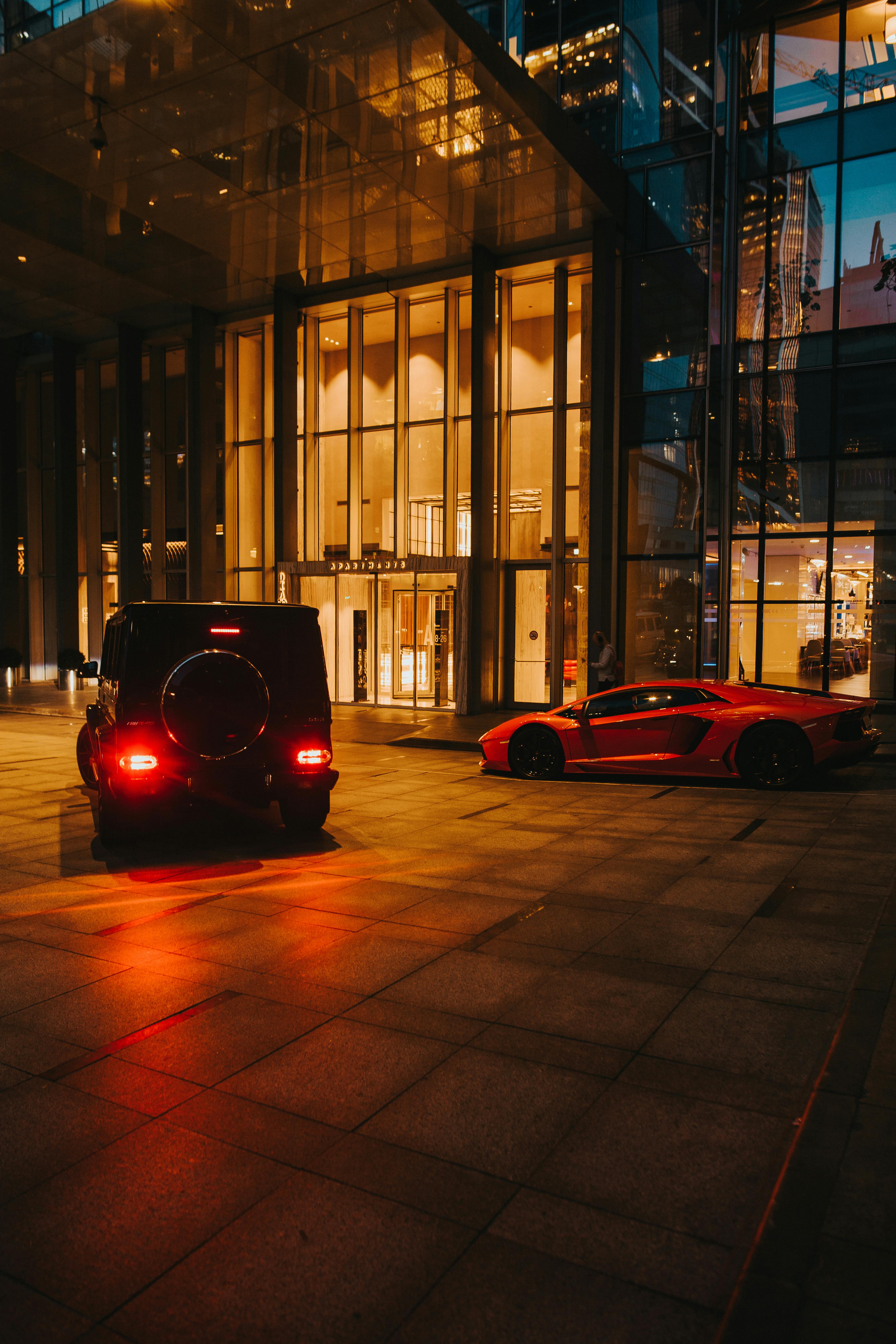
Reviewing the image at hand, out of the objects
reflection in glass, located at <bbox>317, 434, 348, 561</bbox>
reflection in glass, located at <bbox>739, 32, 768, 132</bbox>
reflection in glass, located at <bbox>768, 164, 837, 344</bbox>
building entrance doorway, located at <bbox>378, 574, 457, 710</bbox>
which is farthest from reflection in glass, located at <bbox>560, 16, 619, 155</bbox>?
building entrance doorway, located at <bbox>378, 574, 457, 710</bbox>

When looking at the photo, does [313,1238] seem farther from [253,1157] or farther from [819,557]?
[819,557]

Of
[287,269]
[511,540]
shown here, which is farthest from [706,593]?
[287,269]

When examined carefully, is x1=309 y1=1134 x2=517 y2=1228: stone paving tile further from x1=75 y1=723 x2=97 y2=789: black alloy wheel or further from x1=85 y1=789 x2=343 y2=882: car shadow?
x1=75 y1=723 x2=97 y2=789: black alloy wheel

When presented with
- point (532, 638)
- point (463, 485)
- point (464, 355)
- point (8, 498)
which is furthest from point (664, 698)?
point (8, 498)

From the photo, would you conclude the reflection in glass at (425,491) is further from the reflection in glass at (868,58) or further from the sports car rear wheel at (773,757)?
the sports car rear wheel at (773,757)

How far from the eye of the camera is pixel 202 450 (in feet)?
84.2

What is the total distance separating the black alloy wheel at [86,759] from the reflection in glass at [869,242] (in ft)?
55.9

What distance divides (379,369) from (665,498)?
8572mm

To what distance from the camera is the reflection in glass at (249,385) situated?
84.4 feet

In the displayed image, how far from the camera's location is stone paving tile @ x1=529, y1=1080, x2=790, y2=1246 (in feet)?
9.37

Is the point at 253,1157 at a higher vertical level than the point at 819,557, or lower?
lower

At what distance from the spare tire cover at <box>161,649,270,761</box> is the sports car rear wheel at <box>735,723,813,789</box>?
5.92m

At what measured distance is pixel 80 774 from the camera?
1208 centimetres

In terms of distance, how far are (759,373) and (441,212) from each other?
7620mm
